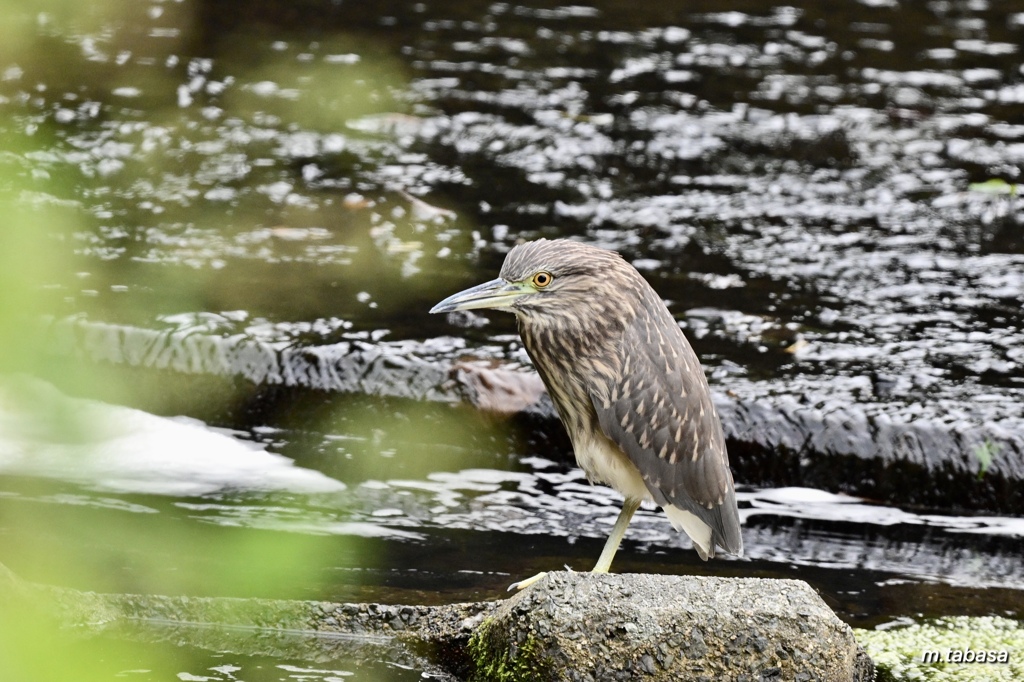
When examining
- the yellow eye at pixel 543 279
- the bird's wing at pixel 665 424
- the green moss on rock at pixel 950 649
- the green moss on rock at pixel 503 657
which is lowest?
the green moss on rock at pixel 950 649

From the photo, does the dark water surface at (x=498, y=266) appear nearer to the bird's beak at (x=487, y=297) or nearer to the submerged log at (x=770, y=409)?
the submerged log at (x=770, y=409)

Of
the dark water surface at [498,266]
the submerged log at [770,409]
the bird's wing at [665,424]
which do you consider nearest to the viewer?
the bird's wing at [665,424]

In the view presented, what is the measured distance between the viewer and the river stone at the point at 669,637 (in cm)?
284

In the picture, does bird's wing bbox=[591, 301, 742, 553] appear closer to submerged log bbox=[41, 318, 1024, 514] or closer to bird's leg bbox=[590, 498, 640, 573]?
bird's leg bbox=[590, 498, 640, 573]

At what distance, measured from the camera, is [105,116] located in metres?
6.96

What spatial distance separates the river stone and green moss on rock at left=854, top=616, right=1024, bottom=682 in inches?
15.8

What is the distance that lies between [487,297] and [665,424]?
23.5 inches

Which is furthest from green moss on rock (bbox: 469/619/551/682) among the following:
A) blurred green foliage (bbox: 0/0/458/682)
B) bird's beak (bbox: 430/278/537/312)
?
bird's beak (bbox: 430/278/537/312)

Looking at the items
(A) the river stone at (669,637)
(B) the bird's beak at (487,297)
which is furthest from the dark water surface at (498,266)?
(B) the bird's beak at (487,297)

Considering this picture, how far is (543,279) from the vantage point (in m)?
3.38

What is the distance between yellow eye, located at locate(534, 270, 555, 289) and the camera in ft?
11.1

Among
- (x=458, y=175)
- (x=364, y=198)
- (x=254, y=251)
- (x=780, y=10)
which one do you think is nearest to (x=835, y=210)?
(x=458, y=175)

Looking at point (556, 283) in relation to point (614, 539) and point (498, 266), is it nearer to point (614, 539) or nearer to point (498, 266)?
point (614, 539)

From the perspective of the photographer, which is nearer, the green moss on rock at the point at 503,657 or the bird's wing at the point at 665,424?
the green moss on rock at the point at 503,657
